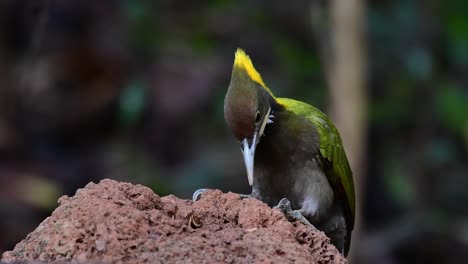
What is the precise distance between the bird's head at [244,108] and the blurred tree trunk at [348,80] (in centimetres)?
463

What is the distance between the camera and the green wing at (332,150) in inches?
265

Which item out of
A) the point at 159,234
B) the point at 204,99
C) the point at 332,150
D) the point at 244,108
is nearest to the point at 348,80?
the point at 204,99

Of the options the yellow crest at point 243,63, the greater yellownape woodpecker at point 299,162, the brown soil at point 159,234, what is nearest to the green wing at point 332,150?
the greater yellownape woodpecker at point 299,162

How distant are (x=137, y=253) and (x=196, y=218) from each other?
54 centimetres

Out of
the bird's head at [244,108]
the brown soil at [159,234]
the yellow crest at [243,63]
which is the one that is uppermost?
the yellow crest at [243,63]

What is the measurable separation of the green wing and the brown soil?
5.87ft

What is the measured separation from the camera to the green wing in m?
6.73

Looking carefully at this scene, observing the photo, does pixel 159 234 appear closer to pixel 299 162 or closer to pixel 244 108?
pixel 244 108

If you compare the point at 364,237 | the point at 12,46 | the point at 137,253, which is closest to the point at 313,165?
the point at 137,253

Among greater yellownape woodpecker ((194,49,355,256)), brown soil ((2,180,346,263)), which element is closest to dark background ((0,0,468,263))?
greater yellownape woodpecker ((194,49,355,256))

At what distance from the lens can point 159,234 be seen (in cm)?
443

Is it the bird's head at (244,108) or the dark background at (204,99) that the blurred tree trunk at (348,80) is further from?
the bird's head at (244,108)

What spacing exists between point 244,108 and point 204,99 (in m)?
6.46

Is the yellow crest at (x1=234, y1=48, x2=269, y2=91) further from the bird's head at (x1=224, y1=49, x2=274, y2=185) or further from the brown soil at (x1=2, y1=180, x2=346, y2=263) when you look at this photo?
the brown soil at (x1=2, y1=180, x2=346, y2=263)
